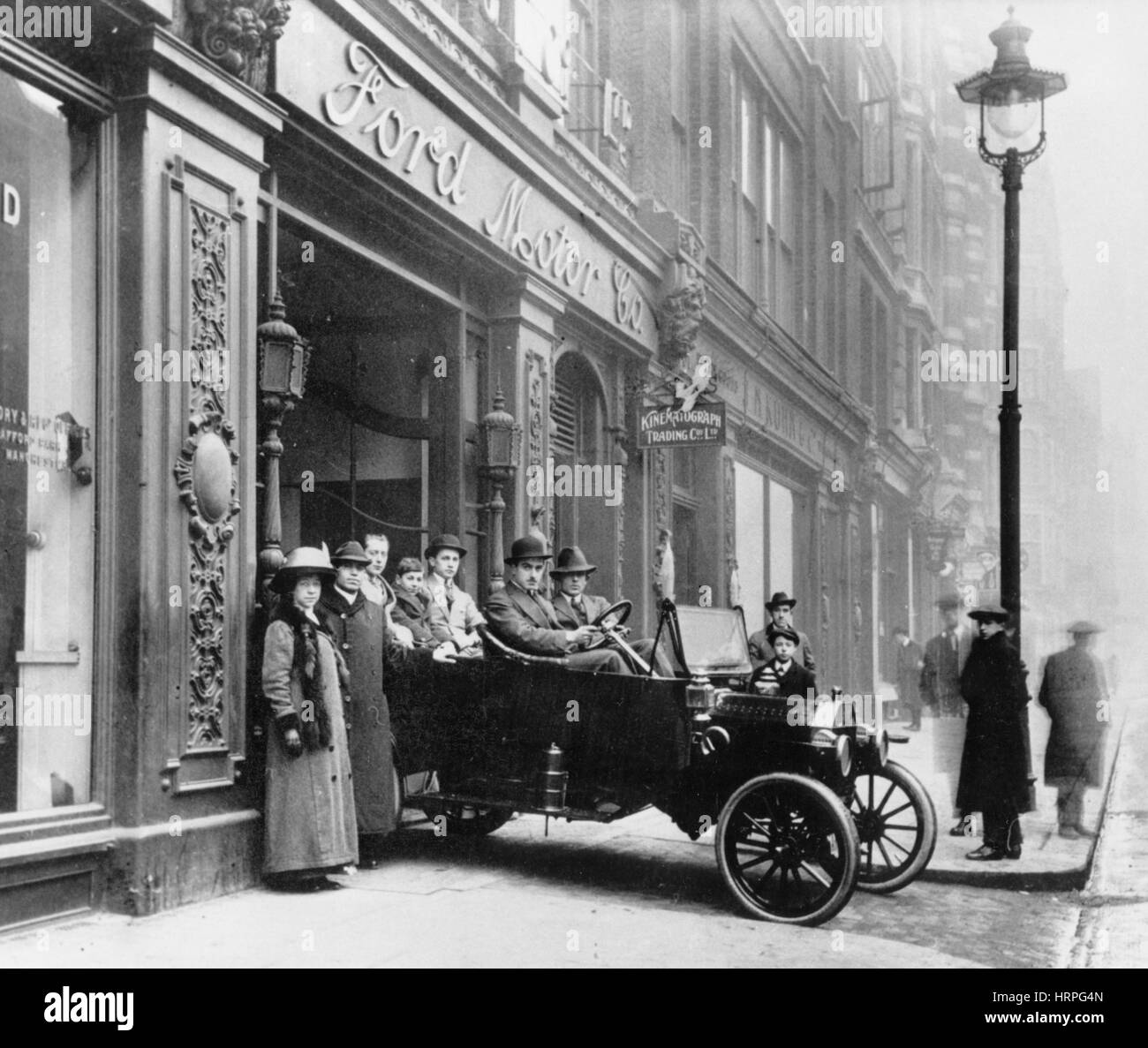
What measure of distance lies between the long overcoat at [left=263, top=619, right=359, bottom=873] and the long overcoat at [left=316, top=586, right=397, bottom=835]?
546mm

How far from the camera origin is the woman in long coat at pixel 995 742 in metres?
9.13

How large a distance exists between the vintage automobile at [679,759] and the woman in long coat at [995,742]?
1475 millimetres

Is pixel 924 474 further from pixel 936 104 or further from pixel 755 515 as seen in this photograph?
pixel 755 515

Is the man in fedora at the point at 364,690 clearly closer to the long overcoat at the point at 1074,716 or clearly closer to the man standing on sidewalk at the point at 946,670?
the long overcoat at the point at 1074,716

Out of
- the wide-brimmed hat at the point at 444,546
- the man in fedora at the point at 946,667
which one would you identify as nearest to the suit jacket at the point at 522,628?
the wide-brimmed hat at the point at 444,546

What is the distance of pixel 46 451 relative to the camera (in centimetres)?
656

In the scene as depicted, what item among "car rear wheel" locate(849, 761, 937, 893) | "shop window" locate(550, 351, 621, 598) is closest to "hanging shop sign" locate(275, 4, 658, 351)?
"shop window" locate(550, 351, 621, 598)

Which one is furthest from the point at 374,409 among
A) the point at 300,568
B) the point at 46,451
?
the point at 46,451

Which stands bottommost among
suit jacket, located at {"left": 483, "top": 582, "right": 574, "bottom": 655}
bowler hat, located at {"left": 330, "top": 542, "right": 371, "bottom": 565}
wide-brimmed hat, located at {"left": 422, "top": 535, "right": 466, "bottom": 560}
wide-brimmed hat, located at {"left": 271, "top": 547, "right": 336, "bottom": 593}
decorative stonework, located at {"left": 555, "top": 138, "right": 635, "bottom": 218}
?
suit jacket, located at {"left": 483, "top": 582, "right": 574, "bottom": 655}

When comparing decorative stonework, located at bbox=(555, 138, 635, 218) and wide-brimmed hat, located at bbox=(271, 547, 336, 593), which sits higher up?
decorative stonework, located at bbox=(555, 138, 635, 218)

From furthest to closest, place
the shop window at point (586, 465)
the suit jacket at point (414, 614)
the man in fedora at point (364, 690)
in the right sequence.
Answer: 1. the shop window at point (586, 465)
2. the suit jacket at point (414, 614)
3. the man in fedora at point (364, 690)

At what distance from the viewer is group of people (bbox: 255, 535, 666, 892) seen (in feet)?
23.7

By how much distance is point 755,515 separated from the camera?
64.8 ft

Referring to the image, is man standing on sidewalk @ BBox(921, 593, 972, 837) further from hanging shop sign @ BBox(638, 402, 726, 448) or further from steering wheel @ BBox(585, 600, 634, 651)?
steering wheel @ BBox(585, 600, 634, 651)
